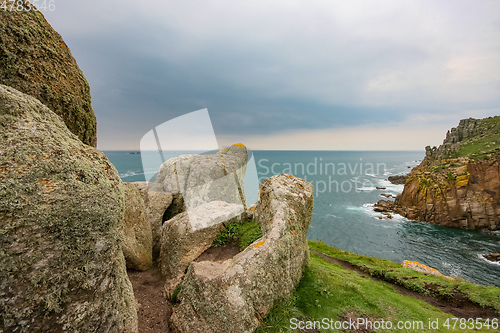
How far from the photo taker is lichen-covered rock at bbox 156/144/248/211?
20.3 m

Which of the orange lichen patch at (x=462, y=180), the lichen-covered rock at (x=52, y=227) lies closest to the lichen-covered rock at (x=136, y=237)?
the lichen-covered rock at (x=52, y=227)

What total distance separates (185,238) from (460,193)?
256 feet

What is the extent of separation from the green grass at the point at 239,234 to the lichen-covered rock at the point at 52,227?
22.5ft

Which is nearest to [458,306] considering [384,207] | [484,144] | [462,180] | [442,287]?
[442,287]

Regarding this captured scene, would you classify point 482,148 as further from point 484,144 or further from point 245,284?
point 245,284

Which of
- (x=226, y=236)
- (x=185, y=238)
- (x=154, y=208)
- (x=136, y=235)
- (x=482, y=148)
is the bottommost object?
(x=226, y=236)

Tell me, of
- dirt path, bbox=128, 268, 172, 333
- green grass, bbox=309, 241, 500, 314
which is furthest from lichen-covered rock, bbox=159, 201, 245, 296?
green grass, bbox=309, 241, 500, 314

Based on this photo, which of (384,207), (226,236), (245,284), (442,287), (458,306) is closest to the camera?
(245,284)

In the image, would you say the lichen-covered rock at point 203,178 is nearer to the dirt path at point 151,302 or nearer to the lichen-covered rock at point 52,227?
the dirt path at point 151,302

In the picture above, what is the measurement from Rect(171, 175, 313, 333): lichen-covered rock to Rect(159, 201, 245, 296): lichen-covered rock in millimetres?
1953

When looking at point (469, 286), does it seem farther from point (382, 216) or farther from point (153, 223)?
point (382, 216)

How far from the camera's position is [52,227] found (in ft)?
15.2

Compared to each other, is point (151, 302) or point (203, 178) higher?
point (203, 178)

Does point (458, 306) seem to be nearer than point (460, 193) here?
Yes
